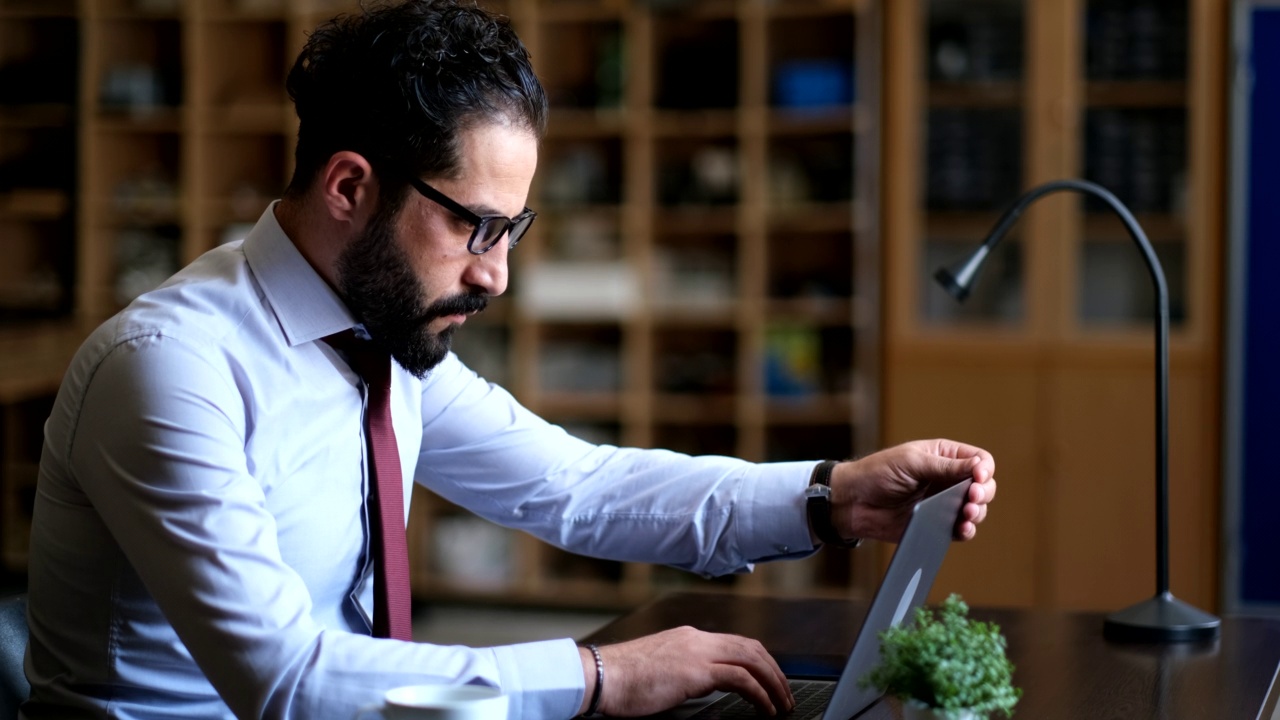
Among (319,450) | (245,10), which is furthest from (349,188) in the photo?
(245,10)

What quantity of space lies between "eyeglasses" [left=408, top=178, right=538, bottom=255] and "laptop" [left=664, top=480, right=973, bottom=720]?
51 centimetres

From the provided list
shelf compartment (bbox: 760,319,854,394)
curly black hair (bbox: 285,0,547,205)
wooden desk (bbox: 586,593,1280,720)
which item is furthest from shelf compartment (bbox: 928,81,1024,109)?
curly black hair (bbox: 285,0,547,205)

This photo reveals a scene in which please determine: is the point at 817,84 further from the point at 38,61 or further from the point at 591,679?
the point at 591,679

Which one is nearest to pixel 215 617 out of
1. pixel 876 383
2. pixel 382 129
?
pixel 382 129

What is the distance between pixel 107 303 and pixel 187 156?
624 millimetres

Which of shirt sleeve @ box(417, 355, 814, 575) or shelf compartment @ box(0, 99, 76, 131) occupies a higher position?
shelf compartment @ box(0, 99, 76, 131)

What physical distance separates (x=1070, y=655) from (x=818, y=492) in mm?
349

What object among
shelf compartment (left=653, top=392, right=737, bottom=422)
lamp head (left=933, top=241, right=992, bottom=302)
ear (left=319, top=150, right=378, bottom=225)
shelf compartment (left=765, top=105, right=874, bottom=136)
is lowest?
shelf compartment (left=653, top=392, right=737, bottom=422)

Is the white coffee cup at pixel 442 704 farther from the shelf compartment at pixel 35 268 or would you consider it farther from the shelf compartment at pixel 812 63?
the shelf compartment at pixel 35 268

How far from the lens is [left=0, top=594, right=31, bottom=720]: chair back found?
1426 mm

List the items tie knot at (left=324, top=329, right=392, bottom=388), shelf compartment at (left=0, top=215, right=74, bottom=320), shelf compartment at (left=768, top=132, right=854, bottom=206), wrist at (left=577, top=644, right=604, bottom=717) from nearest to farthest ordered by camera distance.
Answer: wrist at (left=577, top=644, right=604, bottom=717) → tie knot at (left=324, top=329, right=392, bottom=388) → shelf compartment at (left=768, top=132, right=854, bottom=206) → shelf compartment at (left=0, top=215, right=74, bottom=320)

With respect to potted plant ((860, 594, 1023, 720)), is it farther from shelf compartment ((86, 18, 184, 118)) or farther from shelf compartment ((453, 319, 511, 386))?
shelf compartment ((86, 18, 184, 118))

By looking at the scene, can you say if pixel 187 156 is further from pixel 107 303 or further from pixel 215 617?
pixel 215 617

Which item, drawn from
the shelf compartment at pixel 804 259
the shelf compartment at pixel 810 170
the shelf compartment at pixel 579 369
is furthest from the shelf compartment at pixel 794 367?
the shelf compartment at pixel 579 369
